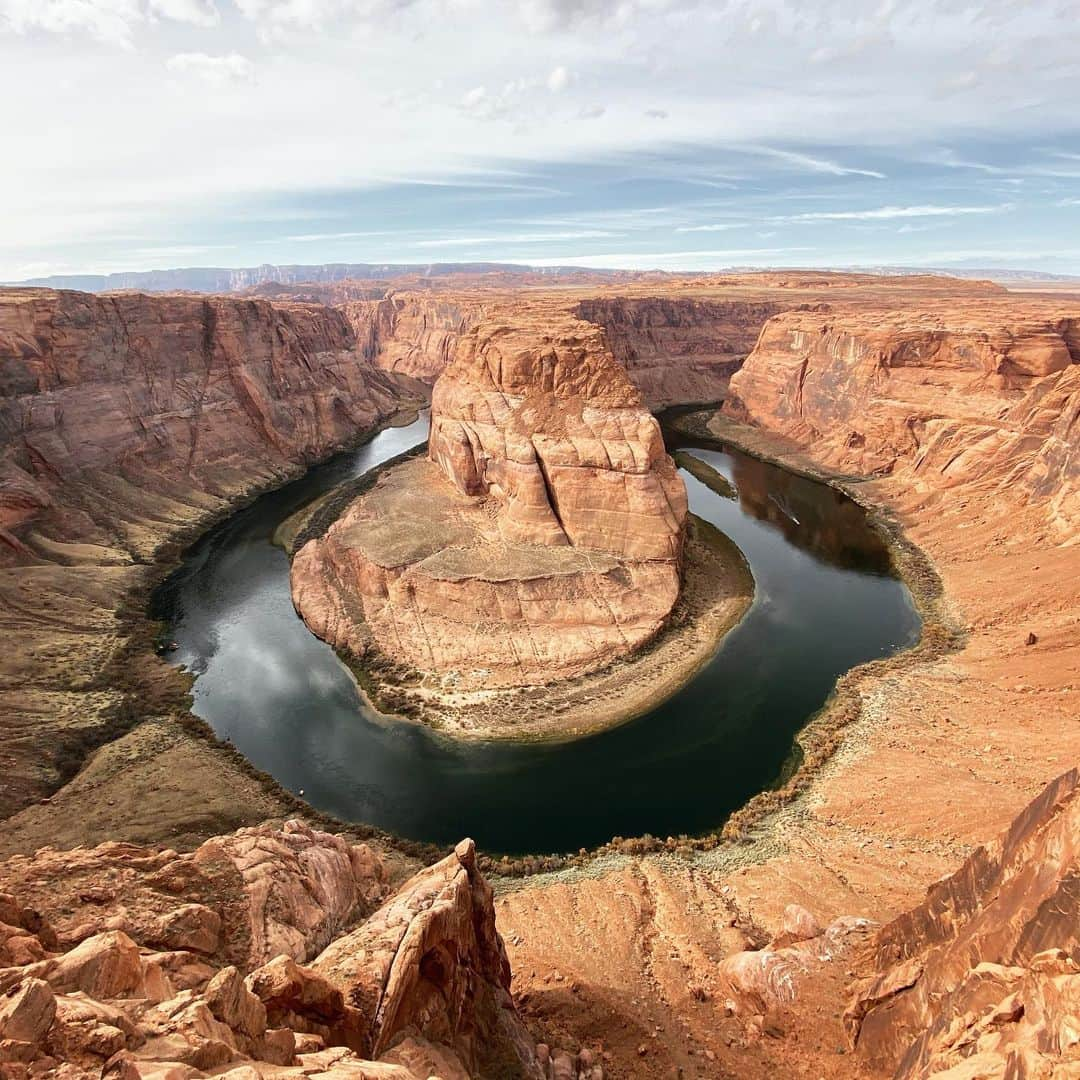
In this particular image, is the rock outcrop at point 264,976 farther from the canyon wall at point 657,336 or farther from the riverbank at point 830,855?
the canyon wall at point 657,336

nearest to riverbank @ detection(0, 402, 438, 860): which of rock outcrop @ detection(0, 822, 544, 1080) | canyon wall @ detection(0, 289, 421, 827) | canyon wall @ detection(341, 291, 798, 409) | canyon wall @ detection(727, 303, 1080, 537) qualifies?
canyon wall @ detection(0, 289, 421, 827)

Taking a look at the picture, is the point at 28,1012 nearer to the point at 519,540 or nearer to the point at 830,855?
the point at 830,855

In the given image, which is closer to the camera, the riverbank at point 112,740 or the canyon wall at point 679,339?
the riverbank at point 112,740

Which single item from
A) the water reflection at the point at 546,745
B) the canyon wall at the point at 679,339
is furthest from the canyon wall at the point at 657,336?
the water reflection at the point at 546,745

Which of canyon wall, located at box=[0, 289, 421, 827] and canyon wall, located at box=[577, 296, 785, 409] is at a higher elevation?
canyon wall, located at box=[577, 296, 785, 409]

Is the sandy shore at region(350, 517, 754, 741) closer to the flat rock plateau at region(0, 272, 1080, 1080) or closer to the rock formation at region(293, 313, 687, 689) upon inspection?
the rock formation at region(293, 313, 687, 689)

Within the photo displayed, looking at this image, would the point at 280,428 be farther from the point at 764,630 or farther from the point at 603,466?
the point at 764,630
